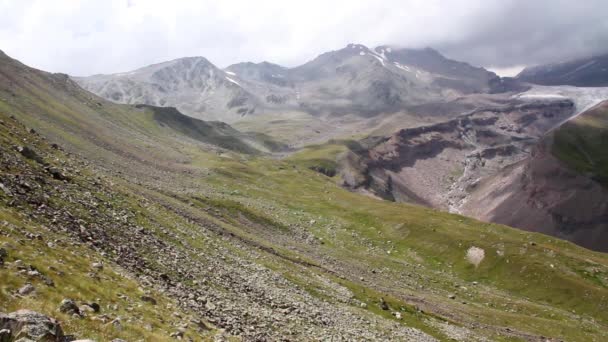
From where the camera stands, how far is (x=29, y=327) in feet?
45.9

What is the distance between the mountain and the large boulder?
185 millimetres

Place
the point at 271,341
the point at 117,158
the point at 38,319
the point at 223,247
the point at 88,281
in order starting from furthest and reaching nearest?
the point at 117,158 < the point at 223,247 < the point at 271,341 < the point at 88,281 < the point at 38,319

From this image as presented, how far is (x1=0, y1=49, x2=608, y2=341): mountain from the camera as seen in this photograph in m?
23.4

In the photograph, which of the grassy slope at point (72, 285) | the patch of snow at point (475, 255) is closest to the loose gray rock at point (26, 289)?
the grassy slope at point (72, 285)

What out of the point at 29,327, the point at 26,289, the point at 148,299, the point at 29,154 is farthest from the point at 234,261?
the point at 29,327

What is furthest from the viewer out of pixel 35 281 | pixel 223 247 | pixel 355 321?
pixel 223 247

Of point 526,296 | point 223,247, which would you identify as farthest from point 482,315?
point 223,247

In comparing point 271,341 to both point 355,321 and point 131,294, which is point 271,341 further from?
point 355,321

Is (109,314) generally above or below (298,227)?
above

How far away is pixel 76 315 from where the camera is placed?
1806 cm

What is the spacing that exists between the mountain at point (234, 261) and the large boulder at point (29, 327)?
185 mm

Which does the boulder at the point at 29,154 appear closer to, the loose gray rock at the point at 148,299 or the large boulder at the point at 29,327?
the loose gray rock at the point at 148,299

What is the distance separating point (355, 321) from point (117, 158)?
72.0 meters

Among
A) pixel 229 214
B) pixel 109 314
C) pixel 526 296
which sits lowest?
pixel 526 296
